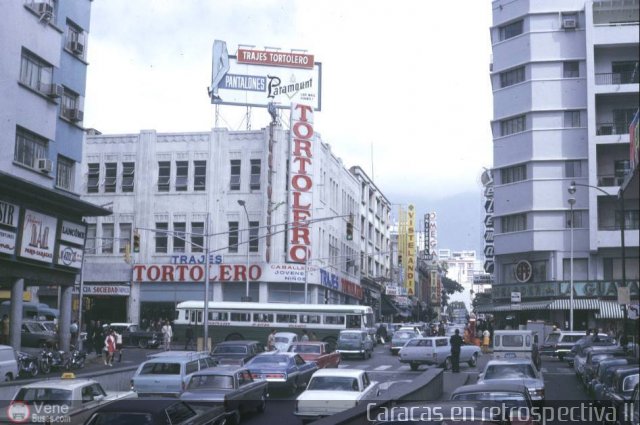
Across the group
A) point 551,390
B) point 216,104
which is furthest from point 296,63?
point 551,390

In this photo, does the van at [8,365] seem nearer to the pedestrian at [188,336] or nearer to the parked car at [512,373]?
the parked car at [512,373]

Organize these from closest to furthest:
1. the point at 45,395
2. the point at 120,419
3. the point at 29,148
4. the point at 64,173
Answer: the point at 120,419 → the point at 45,395 → the point at 29,148 → the point at 64,173

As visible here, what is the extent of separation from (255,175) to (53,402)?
5064cm

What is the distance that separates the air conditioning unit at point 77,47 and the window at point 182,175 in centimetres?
2945

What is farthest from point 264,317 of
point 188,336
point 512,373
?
point 512,373

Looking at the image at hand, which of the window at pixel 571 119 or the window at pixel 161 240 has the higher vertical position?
the window at pixel 571 119

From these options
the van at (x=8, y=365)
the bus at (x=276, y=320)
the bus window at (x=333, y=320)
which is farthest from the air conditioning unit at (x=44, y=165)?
the bus window at (x=333, y=320)

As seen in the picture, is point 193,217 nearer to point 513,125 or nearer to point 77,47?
point 513,125

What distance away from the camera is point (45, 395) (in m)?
17.8

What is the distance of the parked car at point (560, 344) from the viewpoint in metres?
45.8

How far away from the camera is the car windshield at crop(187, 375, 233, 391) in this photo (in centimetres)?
2111

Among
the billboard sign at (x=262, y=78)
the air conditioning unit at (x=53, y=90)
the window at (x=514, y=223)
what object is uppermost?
the billboard sign at (x=262, y=78)

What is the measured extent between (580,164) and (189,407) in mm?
55979

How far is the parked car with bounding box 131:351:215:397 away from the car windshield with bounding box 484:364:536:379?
319 inches
